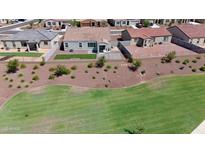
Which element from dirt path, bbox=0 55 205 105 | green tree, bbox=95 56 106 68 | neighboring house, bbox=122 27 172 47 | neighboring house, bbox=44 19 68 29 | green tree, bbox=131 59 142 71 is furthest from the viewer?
neighboring house, bbox=44 19 68 29

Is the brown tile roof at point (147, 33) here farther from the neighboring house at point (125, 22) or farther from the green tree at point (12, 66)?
the green tree at point (12, 66)

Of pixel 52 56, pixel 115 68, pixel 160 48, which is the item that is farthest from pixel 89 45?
pixel 160 48

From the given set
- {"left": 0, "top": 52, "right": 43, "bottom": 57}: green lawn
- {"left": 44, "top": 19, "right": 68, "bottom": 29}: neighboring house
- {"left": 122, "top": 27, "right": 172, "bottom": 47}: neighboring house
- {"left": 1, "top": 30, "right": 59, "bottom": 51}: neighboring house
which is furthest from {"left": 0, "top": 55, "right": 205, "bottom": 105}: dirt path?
{"left": 44, "top": 19, "right": 68, "bottom": 29}: neighboring house

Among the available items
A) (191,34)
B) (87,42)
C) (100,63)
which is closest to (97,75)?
(100,63)

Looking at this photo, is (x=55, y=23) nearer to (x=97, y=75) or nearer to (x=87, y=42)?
(x=87, y=42)

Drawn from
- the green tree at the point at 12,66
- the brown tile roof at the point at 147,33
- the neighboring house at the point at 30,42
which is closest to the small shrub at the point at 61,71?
the green tree at the point at 12,66

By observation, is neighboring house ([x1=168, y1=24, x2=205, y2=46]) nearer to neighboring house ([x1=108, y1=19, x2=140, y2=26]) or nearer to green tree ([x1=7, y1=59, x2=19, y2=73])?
neighboring house ([x1=108, y1=19, x2=140, y2=26])

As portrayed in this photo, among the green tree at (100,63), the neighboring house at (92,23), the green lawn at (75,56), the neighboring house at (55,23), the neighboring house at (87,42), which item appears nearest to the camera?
the green tree at (100,63)
